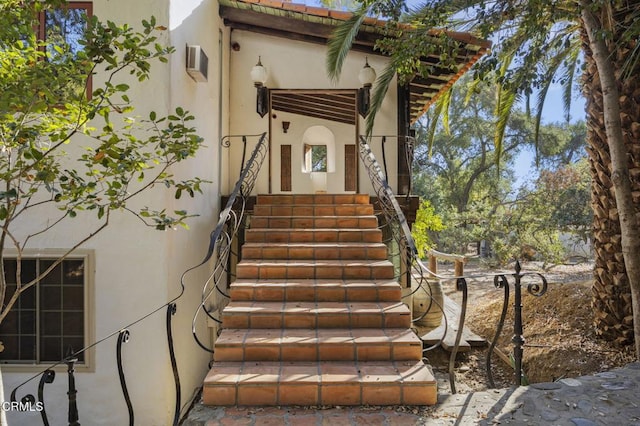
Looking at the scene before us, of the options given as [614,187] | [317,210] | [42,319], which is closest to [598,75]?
[614,187]

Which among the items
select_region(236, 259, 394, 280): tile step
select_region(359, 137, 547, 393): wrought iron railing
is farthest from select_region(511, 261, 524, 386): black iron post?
select_region(236, 259, 394, 280): tile step

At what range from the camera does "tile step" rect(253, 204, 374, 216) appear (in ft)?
19.5

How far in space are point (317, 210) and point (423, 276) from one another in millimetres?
2694

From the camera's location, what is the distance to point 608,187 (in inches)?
202

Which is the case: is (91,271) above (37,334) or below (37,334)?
above

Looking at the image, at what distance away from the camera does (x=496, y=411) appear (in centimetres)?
275

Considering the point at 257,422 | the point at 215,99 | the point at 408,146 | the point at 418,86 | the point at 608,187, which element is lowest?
the point at 257,422

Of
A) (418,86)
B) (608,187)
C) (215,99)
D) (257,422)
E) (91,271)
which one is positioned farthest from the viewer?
(418,86)

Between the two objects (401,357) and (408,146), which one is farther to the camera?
(408,146)

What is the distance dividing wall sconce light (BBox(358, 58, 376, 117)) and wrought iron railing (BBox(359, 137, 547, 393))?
63cm

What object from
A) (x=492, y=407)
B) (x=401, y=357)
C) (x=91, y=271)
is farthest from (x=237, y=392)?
(x=91, y=271)

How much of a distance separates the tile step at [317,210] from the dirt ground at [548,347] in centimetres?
294

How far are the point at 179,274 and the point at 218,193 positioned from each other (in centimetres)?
210

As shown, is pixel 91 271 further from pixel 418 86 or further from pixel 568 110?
pixel 568 110
